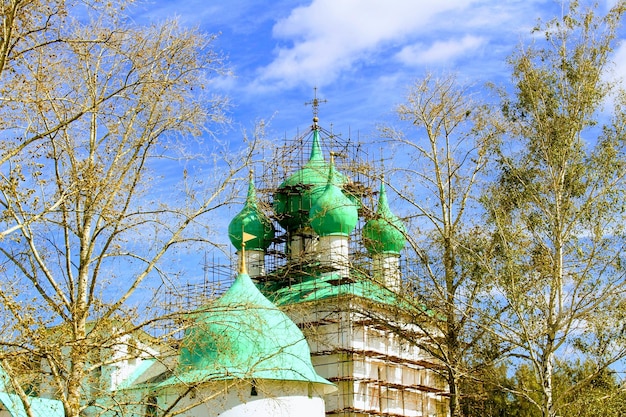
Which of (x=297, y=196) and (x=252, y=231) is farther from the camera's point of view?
(x=297, y=196)

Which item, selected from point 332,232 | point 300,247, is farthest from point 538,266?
point 300,247

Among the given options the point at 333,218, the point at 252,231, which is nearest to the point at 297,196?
the point at 252,231

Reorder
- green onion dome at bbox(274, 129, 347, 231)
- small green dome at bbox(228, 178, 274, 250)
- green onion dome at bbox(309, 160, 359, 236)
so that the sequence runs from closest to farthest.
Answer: green onion dome at bbox(309, 160, 359, 236), small green dome at bbox(228, 178, 274, 250), green onion dome at bbox(274, 129, 347, 231)

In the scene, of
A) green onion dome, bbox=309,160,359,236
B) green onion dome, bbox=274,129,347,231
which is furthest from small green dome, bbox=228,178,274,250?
green onion dome, bbox=309,160,359,236

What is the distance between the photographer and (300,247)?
3070 centimetres

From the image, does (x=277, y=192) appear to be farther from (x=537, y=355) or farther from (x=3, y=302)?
(x=3, y=302)

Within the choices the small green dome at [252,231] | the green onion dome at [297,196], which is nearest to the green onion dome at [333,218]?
the green onion dome at [297,196]

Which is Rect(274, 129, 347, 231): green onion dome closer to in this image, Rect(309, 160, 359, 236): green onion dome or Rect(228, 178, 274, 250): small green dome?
Rect(228, 178, 274, 250): small green dome

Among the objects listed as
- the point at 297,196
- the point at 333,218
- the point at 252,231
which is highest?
the point at 297,196

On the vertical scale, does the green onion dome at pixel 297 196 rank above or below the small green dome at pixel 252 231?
above

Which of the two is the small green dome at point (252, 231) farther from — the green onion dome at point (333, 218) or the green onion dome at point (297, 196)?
the green onion dome at point (333, 218)

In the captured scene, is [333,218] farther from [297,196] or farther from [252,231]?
[252,231]

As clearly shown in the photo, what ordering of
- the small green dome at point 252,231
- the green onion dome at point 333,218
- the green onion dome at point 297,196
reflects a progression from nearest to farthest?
the green onion dome at point 333,218, the small green dome at point 252,231, the green onion dome at point 297,196

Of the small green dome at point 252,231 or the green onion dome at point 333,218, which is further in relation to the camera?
the small green dome at point 252,231
